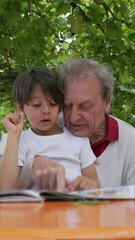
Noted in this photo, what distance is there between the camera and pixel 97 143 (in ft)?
8.73

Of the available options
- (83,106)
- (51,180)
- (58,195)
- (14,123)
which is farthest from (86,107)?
(58,195)

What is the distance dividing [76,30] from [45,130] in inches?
Answer: 78.9

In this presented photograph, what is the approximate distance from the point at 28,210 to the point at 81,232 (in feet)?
1.06

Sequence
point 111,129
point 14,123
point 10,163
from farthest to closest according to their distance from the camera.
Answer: point 111,129 < point 14,123 < point 10,163

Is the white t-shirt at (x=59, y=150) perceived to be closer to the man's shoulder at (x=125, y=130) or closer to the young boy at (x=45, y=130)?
the young boy at (x=45, y=130)

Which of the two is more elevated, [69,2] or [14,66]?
[69,2]

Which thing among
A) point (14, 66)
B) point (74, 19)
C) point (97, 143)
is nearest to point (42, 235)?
point (97, 143)

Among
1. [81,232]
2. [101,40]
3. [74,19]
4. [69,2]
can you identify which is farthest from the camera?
[101,40]

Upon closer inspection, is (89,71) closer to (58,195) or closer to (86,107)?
(86,107)

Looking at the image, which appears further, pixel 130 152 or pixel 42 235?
pixel 130 152

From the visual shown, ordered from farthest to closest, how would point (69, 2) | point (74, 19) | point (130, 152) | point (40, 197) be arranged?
point (74, 19), point (69, 2), point (130, 152), point (40, 197)

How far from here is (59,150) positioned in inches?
93.4

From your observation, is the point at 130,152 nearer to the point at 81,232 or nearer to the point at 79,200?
the point at 79,200

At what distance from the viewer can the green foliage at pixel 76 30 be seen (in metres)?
4.05
